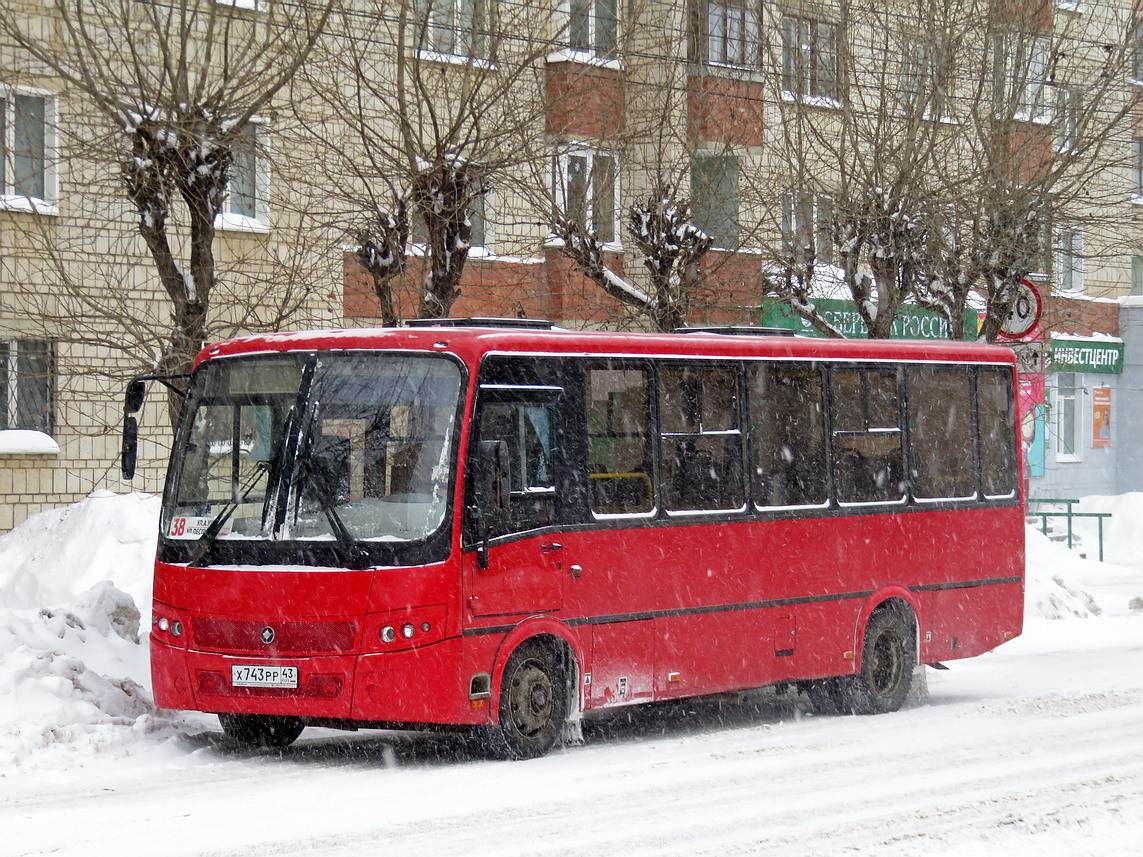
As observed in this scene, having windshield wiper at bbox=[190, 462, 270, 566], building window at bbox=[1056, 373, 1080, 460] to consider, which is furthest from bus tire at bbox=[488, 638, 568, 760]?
building window at bbox=[1056, 373, 1080, 460]

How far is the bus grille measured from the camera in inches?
428

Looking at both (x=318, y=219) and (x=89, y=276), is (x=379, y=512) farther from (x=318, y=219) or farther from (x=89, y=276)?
(x=89, y=276)

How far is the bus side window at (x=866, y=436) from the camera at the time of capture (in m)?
14.3

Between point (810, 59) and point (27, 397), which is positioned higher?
point (810, 59)

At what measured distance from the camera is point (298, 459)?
11.3m

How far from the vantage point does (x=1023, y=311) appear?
74.6 ft

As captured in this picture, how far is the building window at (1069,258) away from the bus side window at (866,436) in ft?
25.4

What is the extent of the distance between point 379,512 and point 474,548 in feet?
1.98

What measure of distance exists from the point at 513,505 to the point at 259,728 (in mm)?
2199

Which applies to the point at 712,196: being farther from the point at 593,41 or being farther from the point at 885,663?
the point at 885,663

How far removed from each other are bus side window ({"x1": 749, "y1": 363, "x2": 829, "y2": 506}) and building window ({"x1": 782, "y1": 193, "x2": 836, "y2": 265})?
8824 mm

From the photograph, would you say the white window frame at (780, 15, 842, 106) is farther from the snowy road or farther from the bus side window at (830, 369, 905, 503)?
the snowy road

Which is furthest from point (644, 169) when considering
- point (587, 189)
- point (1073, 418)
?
point (1073, 418)

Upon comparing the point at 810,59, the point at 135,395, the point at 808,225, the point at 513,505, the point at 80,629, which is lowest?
the point at 80,629
